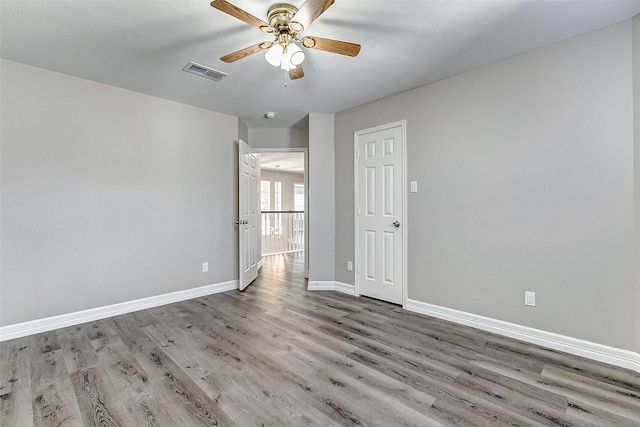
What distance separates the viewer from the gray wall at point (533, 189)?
6.85 feet

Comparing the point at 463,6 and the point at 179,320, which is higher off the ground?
the point at 463,6

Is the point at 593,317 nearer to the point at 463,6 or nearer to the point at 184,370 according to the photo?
the point at 463,6

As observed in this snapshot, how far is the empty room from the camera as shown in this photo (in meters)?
1.82

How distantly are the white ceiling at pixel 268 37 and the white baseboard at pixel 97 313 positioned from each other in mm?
2402

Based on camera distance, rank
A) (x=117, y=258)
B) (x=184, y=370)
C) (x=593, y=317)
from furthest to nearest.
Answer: (x=117, y=258) → (x=593, y=317) → (x=184, y=370)

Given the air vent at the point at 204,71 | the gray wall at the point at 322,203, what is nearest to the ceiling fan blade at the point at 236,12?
the air vent at the point at 204,71

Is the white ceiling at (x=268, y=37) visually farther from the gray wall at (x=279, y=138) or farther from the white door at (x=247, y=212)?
the gray wall at (x=279, y=138)

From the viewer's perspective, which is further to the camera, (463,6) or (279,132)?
(279,132)

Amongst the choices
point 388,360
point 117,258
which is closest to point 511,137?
point 388,360

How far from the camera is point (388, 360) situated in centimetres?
214

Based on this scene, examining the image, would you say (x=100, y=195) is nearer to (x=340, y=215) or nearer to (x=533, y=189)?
(x=340, y=215)

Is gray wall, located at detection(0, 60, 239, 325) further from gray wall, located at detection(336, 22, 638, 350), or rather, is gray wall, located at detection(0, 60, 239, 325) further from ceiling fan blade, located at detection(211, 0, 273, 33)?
gray wall, located at detection(336, 22, 638, 350)

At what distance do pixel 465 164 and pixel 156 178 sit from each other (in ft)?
11.4

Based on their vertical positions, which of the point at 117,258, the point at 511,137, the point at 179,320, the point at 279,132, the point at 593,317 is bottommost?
the point at 179,320
